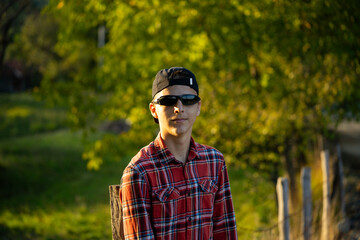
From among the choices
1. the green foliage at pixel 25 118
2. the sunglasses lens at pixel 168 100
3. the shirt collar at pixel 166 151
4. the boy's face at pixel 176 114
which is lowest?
the shirt collar at pixel 166 151

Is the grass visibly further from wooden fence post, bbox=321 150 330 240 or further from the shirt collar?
the shirt collar

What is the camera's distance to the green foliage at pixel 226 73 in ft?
19.5

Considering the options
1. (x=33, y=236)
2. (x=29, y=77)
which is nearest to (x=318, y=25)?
(x=33, y=236)

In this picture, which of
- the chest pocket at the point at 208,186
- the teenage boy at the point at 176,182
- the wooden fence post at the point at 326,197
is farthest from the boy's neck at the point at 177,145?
the wooden fence post at the point at 326,197

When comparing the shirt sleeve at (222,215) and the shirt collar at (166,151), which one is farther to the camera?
the shirt sleeve at (222,215)

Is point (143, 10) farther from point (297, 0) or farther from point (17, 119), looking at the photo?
point (17, 119)

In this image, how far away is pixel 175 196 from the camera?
6.69ft

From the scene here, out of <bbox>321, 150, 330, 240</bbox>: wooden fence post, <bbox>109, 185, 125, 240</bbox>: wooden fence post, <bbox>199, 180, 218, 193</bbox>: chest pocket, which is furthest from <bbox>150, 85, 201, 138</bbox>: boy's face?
<bbox>321, 150, 330, 240</bbox>: wooden fence post

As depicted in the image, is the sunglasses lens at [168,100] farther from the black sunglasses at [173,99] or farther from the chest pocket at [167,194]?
the chest pocket at [167,194]

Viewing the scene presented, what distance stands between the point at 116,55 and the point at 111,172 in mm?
8432

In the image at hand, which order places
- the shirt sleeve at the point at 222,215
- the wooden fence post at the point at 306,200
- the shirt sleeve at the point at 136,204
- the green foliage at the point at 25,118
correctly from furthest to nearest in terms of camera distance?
the green foliage at the point at 25,118, the wooden fence post at the point at 306,200, the shirt sleeve at the point at 222,215, the shirt sleeve at the point at 136,204

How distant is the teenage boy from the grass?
564 cm

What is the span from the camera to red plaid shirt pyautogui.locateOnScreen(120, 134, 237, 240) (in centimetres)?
194

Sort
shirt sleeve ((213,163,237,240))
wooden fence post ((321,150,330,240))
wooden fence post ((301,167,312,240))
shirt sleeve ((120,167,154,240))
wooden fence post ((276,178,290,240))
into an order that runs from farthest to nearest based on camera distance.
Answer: wooden fence post ((321,150,330,240)) → wooden fence post ((301,167,312,240)) → wooden fence post ((276,178,290,240)) → shirt sleeve ((213,163,237,240)) → shirt sleeve ((120,167,154,240))
